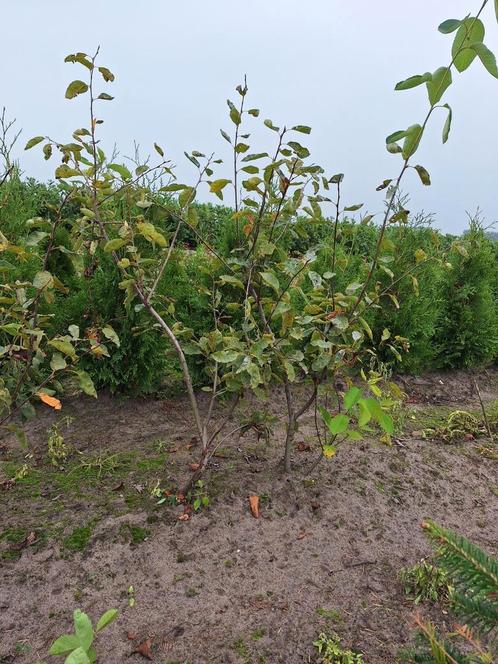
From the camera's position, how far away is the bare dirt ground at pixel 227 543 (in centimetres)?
166

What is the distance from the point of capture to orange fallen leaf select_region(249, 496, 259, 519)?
7.26ft

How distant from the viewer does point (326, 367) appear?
7.50ft

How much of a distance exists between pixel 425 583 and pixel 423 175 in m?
1.64

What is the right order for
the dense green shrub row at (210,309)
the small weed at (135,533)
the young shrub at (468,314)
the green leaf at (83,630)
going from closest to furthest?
the green leaf at (83,630)
the small weed at (135,533)
the dense green shrub row at (210,309)
the young shrub at (468,314)

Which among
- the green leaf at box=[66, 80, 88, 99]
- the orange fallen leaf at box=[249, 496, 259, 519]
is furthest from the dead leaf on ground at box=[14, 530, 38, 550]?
the green leaf at box=[66, 80, 88, 99]

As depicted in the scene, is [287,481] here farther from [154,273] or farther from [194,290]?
[194,290]

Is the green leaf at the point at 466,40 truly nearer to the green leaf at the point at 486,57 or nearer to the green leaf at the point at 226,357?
the green leaf at the point at 486,57

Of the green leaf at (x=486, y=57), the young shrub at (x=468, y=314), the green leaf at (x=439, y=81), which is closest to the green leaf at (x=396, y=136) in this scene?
the green leaf at (x=439, y=81)

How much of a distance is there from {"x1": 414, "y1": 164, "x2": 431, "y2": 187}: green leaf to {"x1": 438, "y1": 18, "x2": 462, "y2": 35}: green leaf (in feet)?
3.05

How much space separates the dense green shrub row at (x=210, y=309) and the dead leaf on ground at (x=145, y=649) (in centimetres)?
141

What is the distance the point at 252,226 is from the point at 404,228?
306cm

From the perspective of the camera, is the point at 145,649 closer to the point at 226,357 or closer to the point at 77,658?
the point at 77,658

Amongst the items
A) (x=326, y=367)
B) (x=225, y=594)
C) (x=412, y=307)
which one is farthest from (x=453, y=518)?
(x=412, y=307)

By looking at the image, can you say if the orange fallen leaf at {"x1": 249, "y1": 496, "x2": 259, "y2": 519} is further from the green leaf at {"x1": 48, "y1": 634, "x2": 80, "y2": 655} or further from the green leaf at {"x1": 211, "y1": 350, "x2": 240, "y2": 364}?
the green leaf at {"x1": 48, "y1": 634, "x2": 80, "y2": 655}
